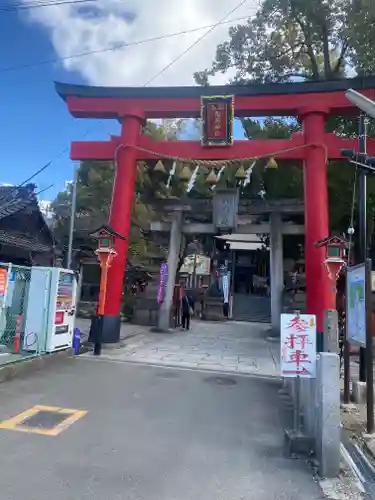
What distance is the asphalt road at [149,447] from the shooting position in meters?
4.09

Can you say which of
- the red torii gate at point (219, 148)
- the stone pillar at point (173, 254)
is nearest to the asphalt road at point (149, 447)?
the red torii gate at point (219, 148)

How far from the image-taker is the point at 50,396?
736cm

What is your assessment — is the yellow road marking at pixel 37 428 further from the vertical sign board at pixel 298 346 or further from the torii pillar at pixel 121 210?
the torii pillar at pixel 121 210

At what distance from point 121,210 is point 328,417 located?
35.3ft

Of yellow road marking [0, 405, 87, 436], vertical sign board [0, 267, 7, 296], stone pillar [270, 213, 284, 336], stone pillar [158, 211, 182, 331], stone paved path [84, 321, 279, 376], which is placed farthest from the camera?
stone pillar [158, 211, 182, 331]

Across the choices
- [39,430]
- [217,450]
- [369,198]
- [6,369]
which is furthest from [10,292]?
[369,198]

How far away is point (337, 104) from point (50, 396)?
1228cm

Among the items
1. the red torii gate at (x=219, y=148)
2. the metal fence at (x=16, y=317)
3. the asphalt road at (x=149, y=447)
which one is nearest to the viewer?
the asphalt road at (x=149, y=447)

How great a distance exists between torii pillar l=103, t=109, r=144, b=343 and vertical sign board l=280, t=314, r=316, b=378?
8.63 m

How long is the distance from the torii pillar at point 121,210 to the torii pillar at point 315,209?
585 centimetres

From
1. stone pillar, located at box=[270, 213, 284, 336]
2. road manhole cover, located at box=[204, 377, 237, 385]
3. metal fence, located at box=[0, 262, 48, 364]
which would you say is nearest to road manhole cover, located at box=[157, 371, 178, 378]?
road manhole cover, located at box=[204, 377, 237, 385]

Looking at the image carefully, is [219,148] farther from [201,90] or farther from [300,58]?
[300,58]

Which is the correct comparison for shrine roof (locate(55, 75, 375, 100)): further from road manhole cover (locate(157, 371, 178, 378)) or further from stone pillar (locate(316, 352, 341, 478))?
stone pillar (locate(316, 352, 341, 478))

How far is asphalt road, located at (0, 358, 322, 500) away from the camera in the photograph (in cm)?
409
